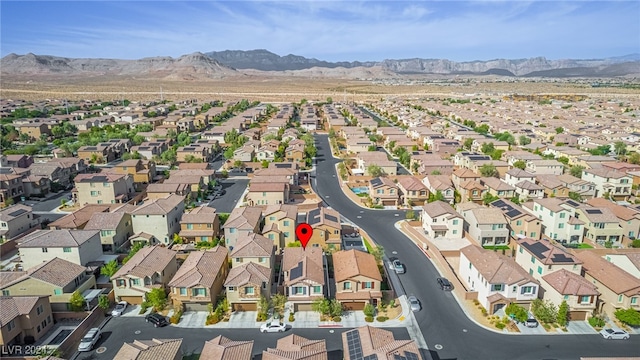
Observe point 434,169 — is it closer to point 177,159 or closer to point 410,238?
point 410,238

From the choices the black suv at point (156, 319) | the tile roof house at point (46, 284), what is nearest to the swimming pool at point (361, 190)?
the black suv at point (156, 319)

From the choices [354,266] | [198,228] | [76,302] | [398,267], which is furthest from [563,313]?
[76,302]

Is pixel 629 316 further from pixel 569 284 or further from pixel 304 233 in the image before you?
pixel 304 233

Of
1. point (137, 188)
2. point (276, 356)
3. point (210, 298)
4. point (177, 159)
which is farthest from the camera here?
point (177, 159)

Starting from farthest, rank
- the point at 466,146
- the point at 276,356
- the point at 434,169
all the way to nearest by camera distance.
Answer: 1. the point at 466,146
2. the point at 434,169
3. the point at 276,356

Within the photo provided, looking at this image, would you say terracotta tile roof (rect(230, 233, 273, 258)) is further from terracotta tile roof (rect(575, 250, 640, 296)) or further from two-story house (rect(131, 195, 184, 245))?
terracotta tile roof (rect(575, 250, 640, 296))

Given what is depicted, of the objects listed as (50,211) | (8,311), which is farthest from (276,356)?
(50,211)
